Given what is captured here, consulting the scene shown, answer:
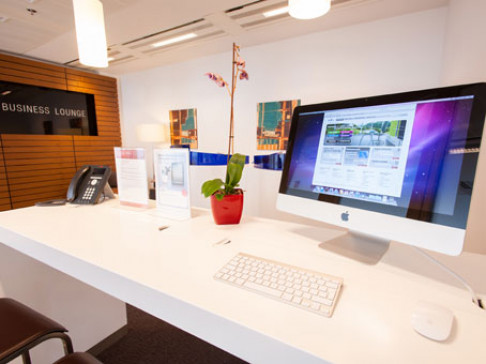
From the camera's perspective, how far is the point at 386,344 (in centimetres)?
44

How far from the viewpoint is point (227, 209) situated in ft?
3.53

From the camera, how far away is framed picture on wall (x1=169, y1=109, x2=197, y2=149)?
168 inches

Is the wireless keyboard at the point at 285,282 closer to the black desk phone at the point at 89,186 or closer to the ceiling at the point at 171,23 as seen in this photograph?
the black desk phone at the point at 89,186

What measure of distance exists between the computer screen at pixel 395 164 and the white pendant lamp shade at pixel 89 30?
1239mm

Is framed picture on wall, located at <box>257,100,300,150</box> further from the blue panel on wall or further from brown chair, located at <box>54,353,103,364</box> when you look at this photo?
brown chair, located at <box>54,353,103,364</box>

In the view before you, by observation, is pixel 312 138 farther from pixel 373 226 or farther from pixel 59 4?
pixel 59 4

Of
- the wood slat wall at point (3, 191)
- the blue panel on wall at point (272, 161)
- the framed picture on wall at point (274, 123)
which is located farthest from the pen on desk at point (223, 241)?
the wood slat wall at point (3, 191)

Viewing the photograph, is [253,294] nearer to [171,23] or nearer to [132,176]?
[132,176]

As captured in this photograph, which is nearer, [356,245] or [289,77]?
[356,245]

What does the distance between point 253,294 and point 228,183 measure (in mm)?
579

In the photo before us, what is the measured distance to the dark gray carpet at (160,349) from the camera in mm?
1490

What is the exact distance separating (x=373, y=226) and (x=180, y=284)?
577 millimetres

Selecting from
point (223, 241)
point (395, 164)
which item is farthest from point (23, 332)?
point (395, 164)

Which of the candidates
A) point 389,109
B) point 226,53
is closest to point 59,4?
point 226,53
